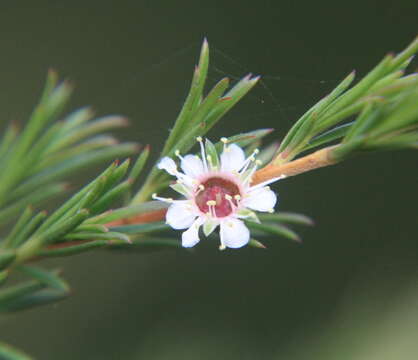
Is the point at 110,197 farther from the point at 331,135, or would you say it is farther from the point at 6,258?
the point at 331,135

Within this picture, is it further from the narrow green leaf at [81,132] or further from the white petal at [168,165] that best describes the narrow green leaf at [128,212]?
the narrow green leaf at [81,132]

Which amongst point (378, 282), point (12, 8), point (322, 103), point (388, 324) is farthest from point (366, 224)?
point (12, 8)

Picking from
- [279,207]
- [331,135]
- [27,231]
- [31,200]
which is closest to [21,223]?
[27,231]

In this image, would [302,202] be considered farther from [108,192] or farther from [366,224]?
[108,192]

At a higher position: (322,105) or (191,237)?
(322,105)

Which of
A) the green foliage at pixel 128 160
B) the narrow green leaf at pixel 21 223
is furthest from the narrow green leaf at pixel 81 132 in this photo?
the narrow green leaf at pixel 21 223

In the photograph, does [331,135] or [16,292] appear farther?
[16,292]
